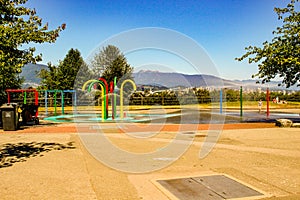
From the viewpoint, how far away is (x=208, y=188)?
16.4 feet

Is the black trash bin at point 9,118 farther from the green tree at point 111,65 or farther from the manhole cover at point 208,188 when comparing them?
the green tree at point 111,65

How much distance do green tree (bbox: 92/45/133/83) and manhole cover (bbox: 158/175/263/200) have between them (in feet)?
111

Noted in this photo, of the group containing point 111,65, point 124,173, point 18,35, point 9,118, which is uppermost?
point 111,65

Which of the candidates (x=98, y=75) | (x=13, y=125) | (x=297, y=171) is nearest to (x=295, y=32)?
(x=297, y=171)

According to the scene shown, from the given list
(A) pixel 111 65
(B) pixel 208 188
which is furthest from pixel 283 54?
(A) pixel 111 65

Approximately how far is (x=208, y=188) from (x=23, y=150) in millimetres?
5925

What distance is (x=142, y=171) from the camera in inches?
248

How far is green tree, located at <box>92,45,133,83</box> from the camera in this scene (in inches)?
1657

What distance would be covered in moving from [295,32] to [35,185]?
40.9 ft

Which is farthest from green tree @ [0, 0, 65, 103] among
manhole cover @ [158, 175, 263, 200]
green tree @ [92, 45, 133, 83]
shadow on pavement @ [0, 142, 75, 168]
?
green tree @ [92, 45, 133, 83]

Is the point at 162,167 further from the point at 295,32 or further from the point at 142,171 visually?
the point at 295,32

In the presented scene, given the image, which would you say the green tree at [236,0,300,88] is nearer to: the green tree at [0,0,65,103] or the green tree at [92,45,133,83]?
the green tree at [0,0,65,103]

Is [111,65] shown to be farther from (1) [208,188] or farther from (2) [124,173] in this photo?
(1) [208,188]

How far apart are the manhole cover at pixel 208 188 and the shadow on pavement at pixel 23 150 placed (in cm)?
401
